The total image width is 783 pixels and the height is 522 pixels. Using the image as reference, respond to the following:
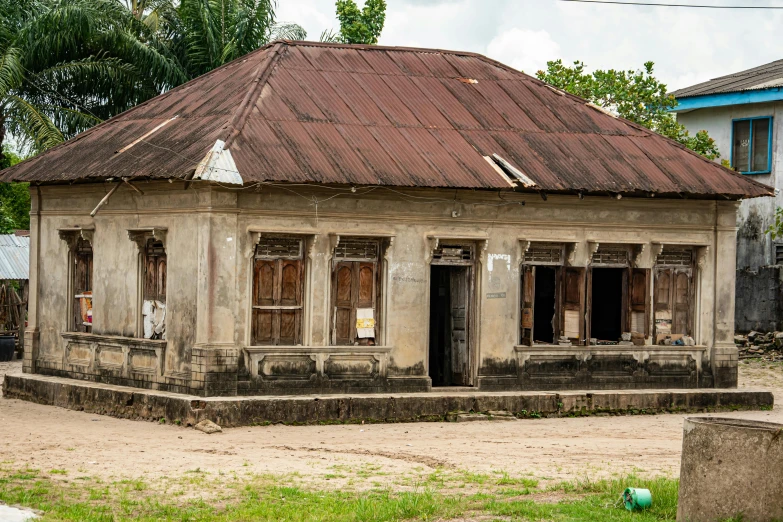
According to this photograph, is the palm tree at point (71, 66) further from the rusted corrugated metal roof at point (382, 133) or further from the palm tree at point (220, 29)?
the rusted corrugated metal roof at point (382, 133)

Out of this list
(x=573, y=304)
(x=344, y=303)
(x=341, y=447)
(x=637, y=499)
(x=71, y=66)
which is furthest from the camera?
(x=71, y=66)

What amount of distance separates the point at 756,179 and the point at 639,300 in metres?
10.8

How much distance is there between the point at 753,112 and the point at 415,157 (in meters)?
13.9

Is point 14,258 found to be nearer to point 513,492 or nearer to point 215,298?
point 215,298

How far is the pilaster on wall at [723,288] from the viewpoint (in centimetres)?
1983

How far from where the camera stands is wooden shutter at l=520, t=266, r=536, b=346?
18766 millimetres

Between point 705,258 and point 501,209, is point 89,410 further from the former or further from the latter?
point 705,258

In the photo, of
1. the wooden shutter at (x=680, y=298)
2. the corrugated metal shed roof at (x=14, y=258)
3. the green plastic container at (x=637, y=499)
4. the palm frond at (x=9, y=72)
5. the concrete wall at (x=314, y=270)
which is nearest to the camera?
the green plastic container at (x=637, y=499)

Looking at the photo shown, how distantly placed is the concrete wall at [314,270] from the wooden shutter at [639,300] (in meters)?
0.40

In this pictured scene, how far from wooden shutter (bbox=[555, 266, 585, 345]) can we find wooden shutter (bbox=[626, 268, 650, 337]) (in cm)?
88

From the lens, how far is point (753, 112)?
29156 mm

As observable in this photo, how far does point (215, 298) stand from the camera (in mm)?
16703

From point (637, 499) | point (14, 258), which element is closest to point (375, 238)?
point (637, 499)

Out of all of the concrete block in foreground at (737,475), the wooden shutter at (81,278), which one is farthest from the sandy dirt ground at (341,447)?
the concrete block in foreground at (737,475)
